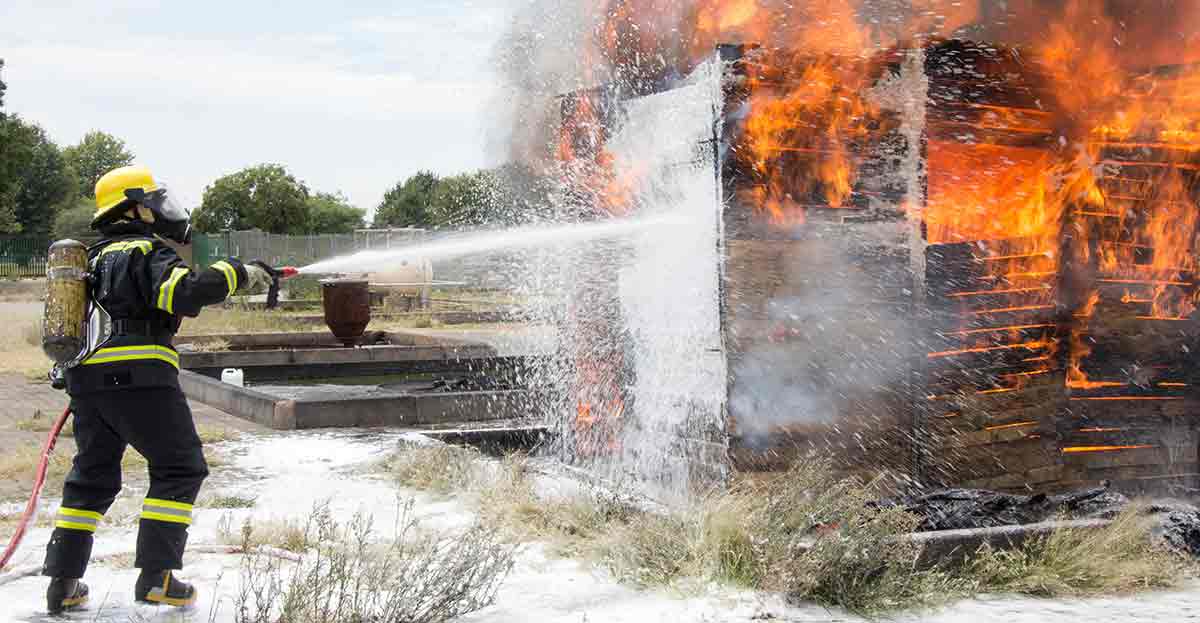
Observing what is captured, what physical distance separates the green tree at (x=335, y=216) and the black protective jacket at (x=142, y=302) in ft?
263

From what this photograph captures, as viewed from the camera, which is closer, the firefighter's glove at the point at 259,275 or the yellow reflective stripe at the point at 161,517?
the yellow reflective stripe at the point at 161,517

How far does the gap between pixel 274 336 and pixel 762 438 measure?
1310 centimetres

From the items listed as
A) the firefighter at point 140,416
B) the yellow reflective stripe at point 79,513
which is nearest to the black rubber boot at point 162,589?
the firefighter at point 140,416

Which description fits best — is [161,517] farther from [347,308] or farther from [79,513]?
[347,308]

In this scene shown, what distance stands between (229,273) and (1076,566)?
3.68 metres

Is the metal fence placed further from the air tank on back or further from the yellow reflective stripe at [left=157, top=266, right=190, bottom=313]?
the yellow reflective stripe at [left=157, top=266, right=190, bottom=313]

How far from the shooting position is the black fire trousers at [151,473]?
4.70 meters

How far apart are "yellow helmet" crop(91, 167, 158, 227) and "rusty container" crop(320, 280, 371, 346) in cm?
1095

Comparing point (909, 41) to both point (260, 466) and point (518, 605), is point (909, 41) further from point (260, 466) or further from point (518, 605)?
point (260, 466)

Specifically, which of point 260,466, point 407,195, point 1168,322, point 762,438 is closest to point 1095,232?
point 1168,322

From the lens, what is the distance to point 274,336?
1806cm

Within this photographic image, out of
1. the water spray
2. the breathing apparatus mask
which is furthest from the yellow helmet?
the water spray

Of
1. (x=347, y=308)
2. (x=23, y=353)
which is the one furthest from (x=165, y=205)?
(x=23, y=353)

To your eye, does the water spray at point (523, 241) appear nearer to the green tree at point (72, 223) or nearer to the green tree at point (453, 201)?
the green tree at point (453, 201)
